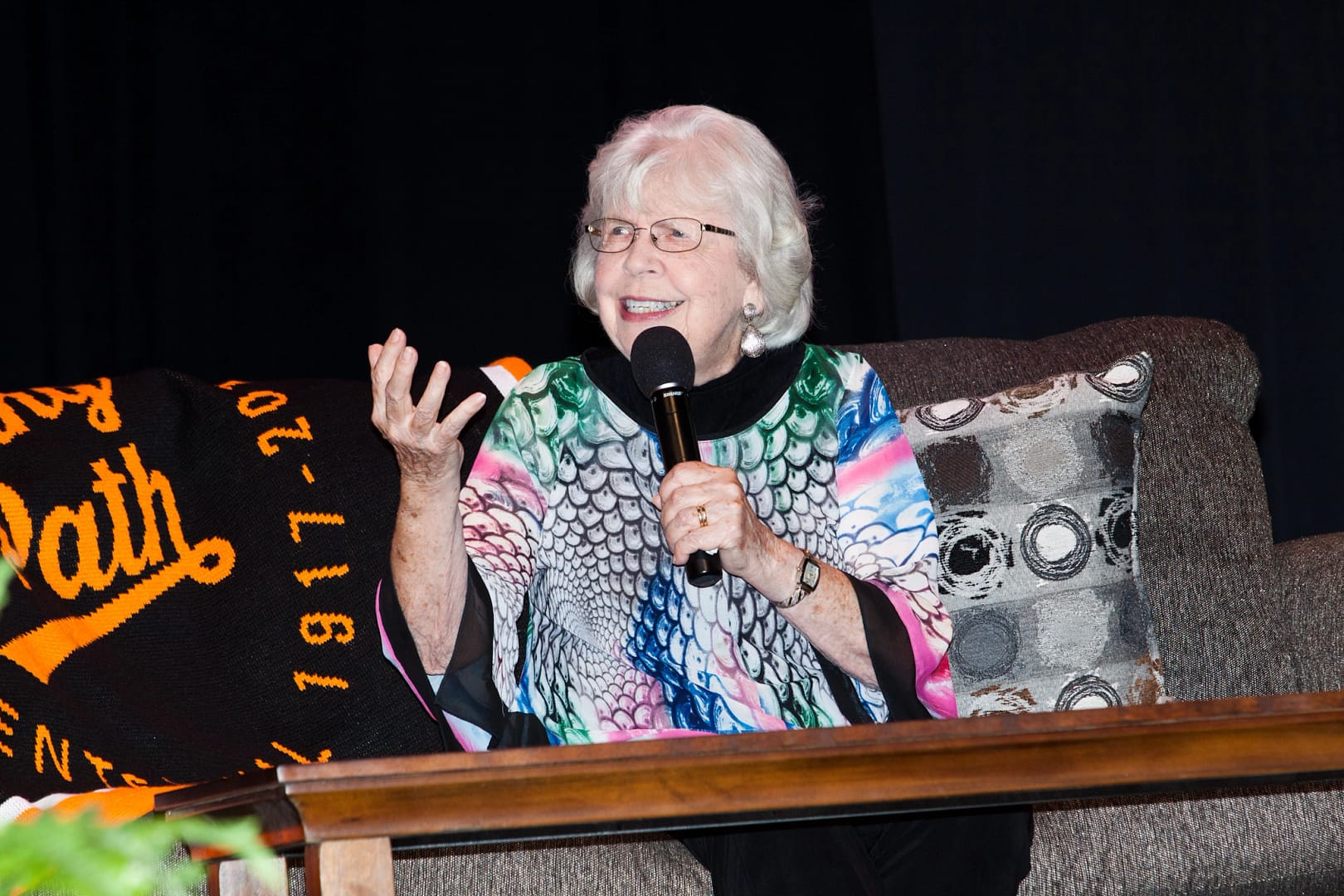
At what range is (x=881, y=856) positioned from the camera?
4.64 ft

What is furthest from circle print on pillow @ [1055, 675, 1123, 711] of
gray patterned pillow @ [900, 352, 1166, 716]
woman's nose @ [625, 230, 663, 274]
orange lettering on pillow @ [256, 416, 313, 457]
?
orange lettering on pillow @ [256, 416, 313, 457]

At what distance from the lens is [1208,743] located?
0.99m

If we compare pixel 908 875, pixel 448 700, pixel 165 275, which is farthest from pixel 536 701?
pixel 165 275

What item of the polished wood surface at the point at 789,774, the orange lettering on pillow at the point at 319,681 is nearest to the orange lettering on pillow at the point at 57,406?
the orange lettering on pillow at the point at 319,681

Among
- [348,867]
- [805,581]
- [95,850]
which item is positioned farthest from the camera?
[805,581]

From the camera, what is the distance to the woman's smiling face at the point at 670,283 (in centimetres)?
160

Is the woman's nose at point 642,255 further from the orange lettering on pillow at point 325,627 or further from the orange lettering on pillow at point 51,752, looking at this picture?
the orange lettering on pillow at point 51,752

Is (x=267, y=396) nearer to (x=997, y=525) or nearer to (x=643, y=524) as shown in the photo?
(x=643, y=524)

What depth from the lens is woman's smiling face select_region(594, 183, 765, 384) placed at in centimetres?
160

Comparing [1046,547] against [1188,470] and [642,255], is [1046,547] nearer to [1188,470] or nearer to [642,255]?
[1188,470]

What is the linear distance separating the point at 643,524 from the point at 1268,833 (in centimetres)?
87

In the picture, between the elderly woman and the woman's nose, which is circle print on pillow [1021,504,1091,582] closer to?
the elderly woman

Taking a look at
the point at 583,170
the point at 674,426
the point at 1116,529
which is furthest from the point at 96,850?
the point at 583,170

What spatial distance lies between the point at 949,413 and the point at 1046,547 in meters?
0.24
